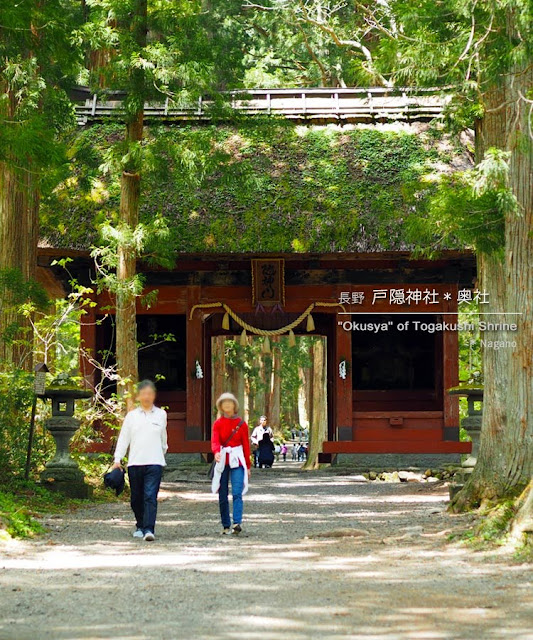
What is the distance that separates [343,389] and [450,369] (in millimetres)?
2017

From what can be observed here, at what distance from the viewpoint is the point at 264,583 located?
6301 millimetres

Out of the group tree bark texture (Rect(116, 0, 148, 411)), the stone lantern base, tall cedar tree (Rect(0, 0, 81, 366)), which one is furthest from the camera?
tree bark texture (Rect(116, 0, 148, 411))

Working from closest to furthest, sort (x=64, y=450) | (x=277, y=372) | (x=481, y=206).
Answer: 1. (x=481, y=206)
2. (x=64, y=450)
3. (x=277, y=372)

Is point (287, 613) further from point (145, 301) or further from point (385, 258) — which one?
point (385, 258)

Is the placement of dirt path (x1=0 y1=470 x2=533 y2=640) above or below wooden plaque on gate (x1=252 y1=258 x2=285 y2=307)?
below

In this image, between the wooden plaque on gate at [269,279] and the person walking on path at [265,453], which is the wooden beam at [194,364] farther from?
the person walking on path at [265,453]

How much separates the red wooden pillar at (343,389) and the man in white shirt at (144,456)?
9956 mm

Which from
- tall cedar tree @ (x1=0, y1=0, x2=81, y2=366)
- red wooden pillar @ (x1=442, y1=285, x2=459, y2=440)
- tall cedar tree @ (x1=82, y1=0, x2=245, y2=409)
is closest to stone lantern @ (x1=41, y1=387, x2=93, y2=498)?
tall cedar tree @ (x1=82, y1=0, x2=245, y2=409)

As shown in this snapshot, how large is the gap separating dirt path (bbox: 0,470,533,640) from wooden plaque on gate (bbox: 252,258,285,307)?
815cm

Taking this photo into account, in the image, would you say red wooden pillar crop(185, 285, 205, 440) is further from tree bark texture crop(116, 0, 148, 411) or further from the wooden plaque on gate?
tree bark texture crop(116, 0, 148, 411)

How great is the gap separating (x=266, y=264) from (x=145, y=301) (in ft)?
14.5

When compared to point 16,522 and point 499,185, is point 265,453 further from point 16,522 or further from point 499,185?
point 499,185

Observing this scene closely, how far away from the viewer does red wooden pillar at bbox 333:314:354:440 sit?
1859 cm

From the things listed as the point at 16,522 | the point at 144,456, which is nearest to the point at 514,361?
the point at 144,456
